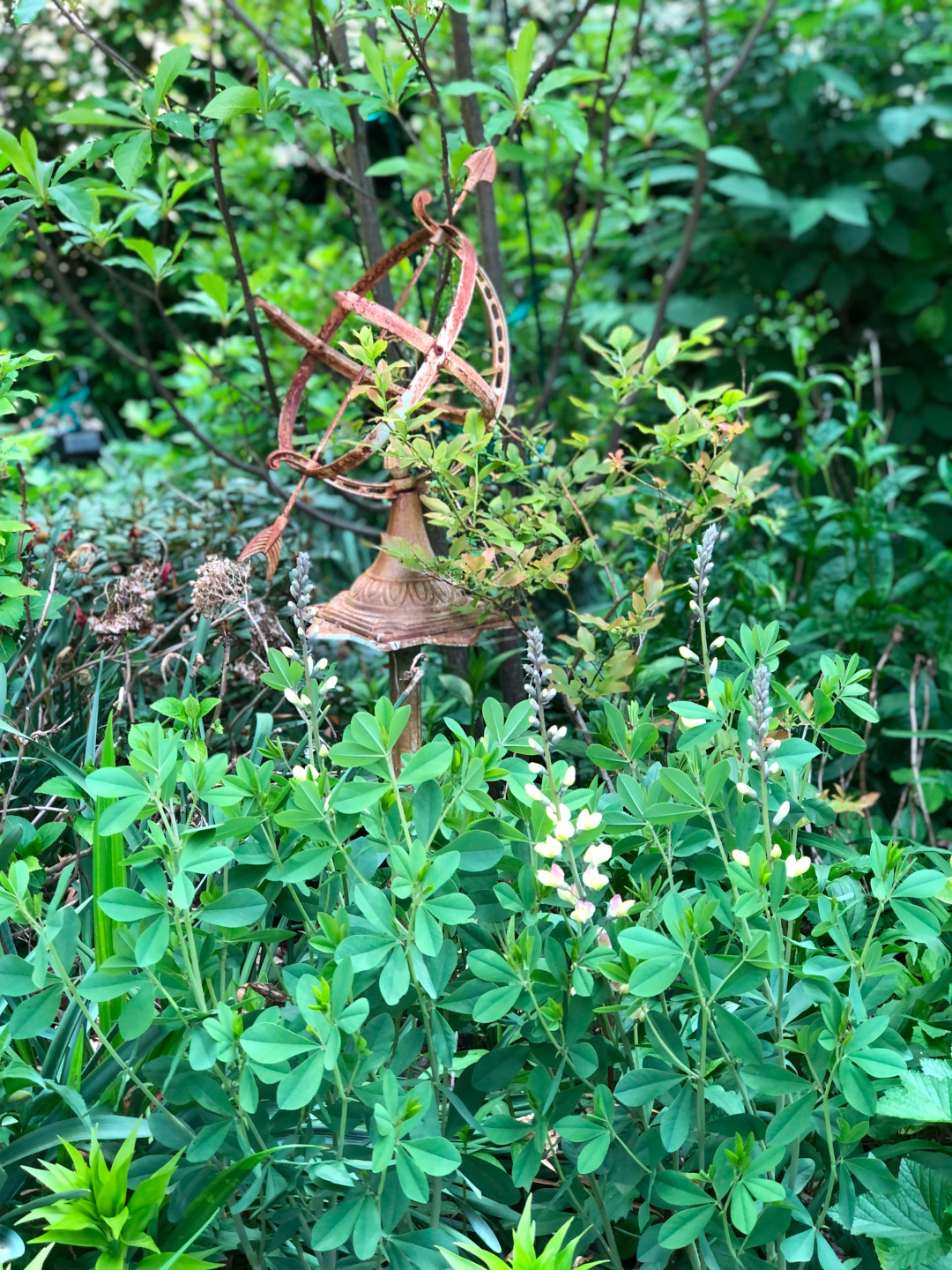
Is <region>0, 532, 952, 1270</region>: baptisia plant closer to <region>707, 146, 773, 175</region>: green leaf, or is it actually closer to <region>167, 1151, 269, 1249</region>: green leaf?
<region>167, 1151, 269, 1249</region>: green leaf

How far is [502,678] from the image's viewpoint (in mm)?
1994

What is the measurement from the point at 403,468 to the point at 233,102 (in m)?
0.55

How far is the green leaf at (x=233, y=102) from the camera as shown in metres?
1.44

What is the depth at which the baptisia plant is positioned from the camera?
0.88 metres

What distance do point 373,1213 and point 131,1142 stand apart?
0.66 feet

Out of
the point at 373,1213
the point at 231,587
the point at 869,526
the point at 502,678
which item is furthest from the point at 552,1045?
the point at 869,526

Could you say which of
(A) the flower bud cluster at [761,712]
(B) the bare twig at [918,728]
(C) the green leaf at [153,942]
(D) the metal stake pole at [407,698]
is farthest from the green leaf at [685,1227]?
(B) the bare twig at [918,728]

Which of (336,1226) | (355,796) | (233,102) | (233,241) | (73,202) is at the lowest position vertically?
(336,1226)

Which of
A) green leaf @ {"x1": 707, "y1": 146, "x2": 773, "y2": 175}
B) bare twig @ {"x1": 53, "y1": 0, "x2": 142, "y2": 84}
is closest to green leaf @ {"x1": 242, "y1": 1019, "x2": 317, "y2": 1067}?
bare twig @ {"x1": 53, "y1": 0, "x2": 142, "y2": 84}

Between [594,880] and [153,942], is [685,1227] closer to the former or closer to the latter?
[594,880]

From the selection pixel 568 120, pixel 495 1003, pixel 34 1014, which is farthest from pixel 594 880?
pixel 568 120

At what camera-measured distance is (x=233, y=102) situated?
1.46 m

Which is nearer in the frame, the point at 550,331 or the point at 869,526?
the point at 869,526

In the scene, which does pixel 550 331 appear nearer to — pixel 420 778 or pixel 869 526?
pixel 869 526
